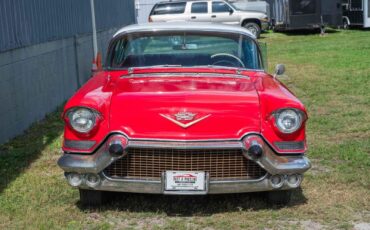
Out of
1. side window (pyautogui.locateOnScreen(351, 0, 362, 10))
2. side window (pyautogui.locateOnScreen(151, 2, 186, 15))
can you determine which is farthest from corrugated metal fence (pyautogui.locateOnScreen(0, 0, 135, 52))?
side window (pyautogui.locateOnScreen(351, 0, 362, 10))

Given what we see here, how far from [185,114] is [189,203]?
0.93 m

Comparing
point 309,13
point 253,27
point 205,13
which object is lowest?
point 253,27

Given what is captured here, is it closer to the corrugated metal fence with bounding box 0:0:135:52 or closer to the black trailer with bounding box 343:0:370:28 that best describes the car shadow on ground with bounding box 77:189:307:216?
the corrugated metal fence with bounding box 0:0:135:52

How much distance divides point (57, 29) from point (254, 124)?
650cm

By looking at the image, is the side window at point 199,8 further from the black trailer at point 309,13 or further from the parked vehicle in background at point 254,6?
the black trailer at point 309,13

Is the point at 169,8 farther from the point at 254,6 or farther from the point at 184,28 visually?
the point at 184,28

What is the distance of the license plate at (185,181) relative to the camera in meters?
4.32

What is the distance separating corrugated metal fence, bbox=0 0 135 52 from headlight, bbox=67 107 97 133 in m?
3.19

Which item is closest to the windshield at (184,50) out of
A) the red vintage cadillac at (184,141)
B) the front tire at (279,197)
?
the red vintage cadillac at (184,141)

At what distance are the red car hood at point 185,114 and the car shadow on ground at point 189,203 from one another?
29.8 inches

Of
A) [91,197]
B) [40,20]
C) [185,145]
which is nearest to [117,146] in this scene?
[185,145]

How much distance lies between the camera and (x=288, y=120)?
14.6ft

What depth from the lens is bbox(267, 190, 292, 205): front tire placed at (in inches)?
187

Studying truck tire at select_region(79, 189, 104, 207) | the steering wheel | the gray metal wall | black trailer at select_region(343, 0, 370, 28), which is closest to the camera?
truck tire at select_region(79, 189, 104, 207)
